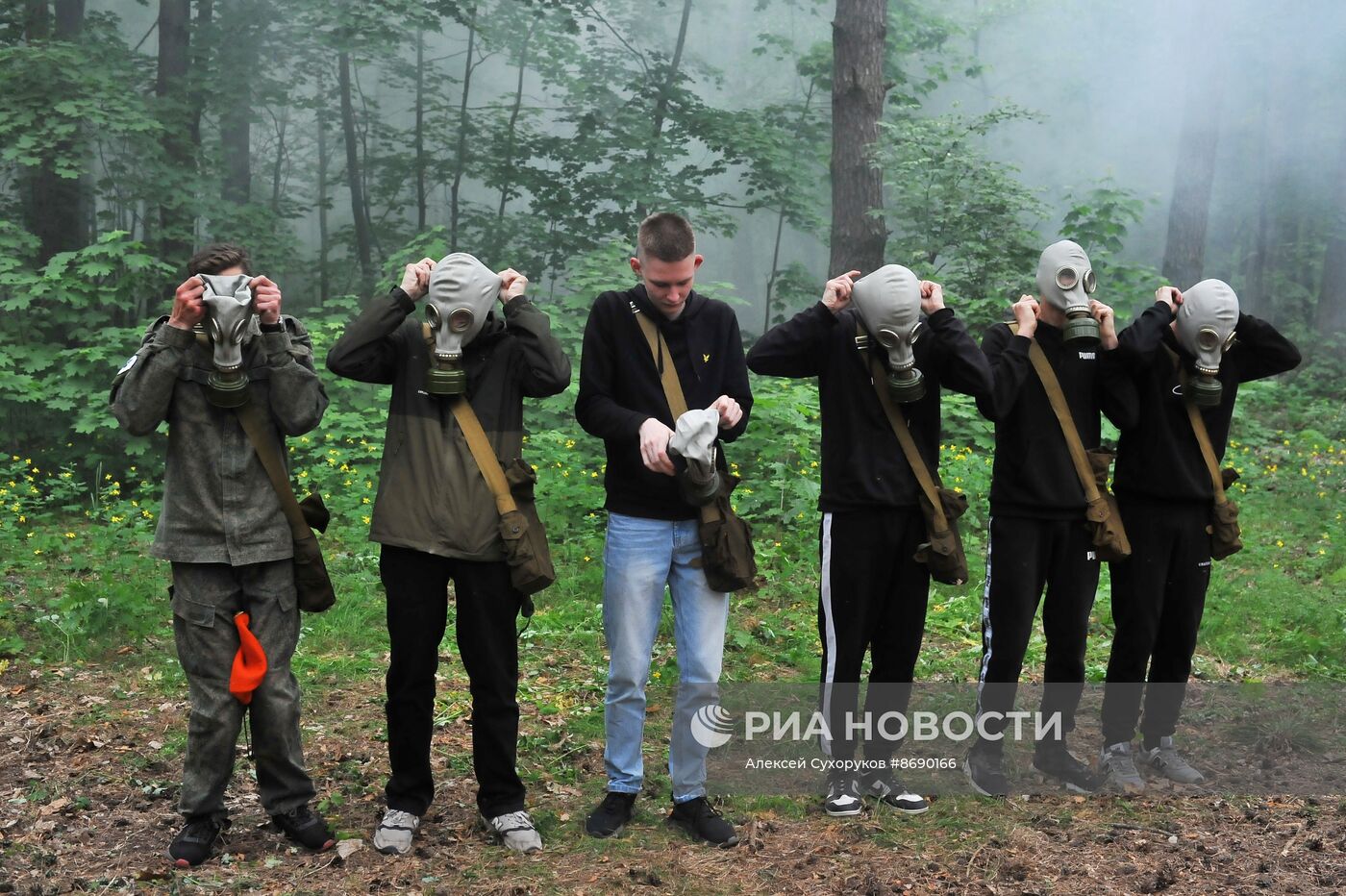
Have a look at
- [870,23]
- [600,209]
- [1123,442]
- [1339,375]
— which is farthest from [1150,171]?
[1123,442]

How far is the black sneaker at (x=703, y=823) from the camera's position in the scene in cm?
418

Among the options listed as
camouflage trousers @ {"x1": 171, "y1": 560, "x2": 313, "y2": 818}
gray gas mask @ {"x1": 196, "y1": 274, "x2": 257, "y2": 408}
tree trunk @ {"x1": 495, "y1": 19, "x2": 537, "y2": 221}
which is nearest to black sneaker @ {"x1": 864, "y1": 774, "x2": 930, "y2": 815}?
camouflage trousers @ {"x1": 171, "y1": 560, "x2": 313, "y2": 818}

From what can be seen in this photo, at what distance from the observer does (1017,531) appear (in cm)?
463

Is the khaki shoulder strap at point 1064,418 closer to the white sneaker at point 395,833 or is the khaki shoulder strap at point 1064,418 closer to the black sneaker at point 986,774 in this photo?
the black sneaker at point 986,774

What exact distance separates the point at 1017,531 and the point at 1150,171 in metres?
21.4

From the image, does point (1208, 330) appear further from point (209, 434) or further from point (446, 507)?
point (209, 434)

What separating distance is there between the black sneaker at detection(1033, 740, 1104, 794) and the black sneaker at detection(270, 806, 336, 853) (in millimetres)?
2968

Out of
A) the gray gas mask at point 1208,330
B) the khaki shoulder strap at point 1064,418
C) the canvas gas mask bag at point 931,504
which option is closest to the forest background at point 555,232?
the canvas gas mask bag at point 931,504

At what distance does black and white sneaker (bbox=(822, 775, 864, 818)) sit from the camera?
4.43m

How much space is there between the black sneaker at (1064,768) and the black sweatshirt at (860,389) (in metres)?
1.44

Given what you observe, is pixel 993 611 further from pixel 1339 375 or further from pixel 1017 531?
pixel 1339 375

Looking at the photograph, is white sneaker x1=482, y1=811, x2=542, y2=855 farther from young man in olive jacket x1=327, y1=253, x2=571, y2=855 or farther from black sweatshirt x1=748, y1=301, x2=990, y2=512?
black sweatshirt x1=748, y1=301, x2=990, y2=512

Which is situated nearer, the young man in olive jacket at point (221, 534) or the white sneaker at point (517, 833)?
the young man in olive jacket at point (221, 534)

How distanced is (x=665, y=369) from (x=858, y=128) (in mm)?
7710
